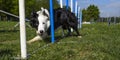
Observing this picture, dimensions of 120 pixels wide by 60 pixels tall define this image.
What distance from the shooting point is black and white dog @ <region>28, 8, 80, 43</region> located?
809 cm

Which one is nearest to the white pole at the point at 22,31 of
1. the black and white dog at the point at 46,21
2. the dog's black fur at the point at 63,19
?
the black and white dog at the point at 46,21

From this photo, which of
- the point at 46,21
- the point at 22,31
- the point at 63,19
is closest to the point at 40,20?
the point at 46,21

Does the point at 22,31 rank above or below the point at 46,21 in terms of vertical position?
below

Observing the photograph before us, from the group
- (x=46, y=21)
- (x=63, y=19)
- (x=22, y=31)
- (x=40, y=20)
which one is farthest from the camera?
(x=63, y=19)

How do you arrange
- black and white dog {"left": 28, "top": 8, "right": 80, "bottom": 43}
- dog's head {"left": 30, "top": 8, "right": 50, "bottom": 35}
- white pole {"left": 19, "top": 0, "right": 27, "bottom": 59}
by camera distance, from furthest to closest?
black and white dog {"left": 28, "top": 8, "right": 80, "bottom": 43} < dog's head {"left": 30, "top": 8, "right": 50, "bottom": 35} < white pole {"left": 19, "top": 0, "right": 27, "bottom": 59}

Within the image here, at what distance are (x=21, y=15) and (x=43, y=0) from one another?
68.3 m

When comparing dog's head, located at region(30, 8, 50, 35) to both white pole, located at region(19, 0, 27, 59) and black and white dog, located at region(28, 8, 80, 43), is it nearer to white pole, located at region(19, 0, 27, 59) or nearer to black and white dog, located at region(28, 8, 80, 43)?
black and white dog, located at region(28, 8, 80, 43)

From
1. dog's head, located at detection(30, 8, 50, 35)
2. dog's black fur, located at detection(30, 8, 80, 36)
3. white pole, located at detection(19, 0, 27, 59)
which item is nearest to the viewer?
white pole, located at detection(19, 0, 27, 59)

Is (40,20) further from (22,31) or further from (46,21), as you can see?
(22,31)

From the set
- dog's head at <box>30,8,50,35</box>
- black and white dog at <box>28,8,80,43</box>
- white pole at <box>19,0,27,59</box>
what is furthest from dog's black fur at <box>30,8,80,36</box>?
white pole at <box>19,0,27,59</box>

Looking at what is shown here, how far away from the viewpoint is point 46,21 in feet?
27.5

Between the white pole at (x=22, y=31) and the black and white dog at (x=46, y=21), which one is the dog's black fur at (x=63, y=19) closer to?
the black and white dog at (x=46, y=21)

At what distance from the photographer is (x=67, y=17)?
10281 millimetres

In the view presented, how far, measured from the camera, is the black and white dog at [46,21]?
26.5 feet
